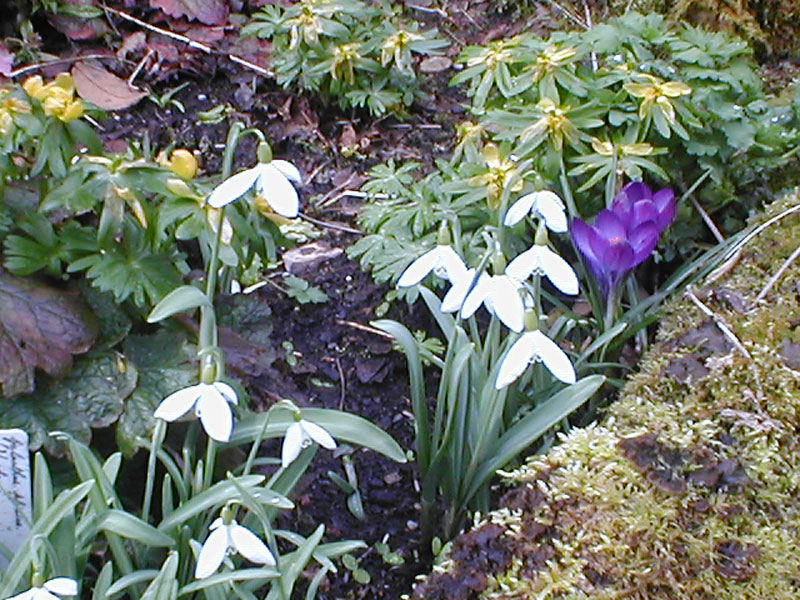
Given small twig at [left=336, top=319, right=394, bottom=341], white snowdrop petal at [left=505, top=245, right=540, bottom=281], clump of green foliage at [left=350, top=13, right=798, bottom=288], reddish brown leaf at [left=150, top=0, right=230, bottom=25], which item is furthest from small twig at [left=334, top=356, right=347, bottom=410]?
reddish brown leaf at [left=150, top=0, right=230, bottom=25]

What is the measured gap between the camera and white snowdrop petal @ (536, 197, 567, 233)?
1710mm

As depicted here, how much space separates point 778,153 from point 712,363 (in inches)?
36.4

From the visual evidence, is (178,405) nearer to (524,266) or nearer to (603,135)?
→ (524,266)

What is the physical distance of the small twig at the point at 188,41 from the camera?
11.8 ft

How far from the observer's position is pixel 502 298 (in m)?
1.51

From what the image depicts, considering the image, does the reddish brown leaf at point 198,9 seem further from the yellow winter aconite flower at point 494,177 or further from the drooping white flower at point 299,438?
Result: the drooping white flower at point 299,438

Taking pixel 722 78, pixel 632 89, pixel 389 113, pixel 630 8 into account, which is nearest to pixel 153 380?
pixel 632 89

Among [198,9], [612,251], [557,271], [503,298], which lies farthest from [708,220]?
[198,9]

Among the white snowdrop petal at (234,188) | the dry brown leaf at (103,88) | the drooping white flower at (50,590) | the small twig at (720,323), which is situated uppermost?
the white snowdrop petal at (234,188)

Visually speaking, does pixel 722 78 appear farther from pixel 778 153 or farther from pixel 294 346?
pixel 294 346

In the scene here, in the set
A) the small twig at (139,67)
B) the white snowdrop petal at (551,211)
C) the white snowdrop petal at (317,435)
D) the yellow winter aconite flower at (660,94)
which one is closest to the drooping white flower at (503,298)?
the white snowdrop petal at (551,211)

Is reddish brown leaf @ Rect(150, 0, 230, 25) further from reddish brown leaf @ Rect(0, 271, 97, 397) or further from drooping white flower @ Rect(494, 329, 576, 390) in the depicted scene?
drooping white flower @ Rect(494, 329, 576, 390)

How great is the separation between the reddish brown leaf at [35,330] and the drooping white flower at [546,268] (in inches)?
29.2

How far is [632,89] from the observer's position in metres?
2.35
